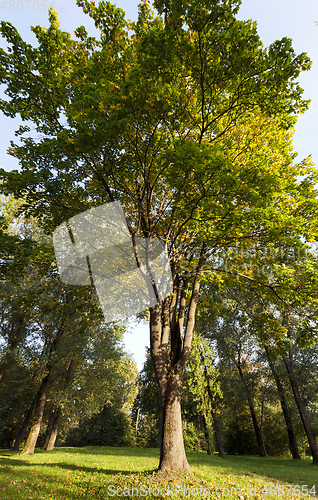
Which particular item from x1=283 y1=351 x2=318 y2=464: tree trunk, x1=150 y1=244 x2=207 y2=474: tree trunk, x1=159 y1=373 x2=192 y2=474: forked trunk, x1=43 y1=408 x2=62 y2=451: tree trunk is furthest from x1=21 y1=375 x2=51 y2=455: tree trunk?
x1=283 y1=351 x2=318 y2=464: tree trunk

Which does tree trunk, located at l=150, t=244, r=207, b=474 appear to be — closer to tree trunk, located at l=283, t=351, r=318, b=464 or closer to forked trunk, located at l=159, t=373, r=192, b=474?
forked trunk, located at l=159, t=373, r=192, b=474

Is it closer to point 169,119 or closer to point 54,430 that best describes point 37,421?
point 54,430

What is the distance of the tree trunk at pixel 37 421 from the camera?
50.4ft

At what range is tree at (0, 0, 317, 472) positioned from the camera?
5.47 metres

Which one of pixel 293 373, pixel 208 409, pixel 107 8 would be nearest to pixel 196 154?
pixel 107 8

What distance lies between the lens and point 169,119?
6508 mm

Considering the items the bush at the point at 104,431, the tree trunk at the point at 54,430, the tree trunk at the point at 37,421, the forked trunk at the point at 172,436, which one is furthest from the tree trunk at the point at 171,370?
the bush at the point at 104,431

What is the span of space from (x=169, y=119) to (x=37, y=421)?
18.9 m

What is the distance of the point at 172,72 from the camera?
5.96 meters

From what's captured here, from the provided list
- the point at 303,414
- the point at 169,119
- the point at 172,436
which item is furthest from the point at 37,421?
the point at 169,119

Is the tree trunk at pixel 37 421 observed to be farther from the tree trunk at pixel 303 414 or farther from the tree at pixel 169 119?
the tree trunk at pixel 303 414

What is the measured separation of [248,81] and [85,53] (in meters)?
4.66

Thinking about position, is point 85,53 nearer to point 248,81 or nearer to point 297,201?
point 248,81

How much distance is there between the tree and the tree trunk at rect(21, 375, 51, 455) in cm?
1282
